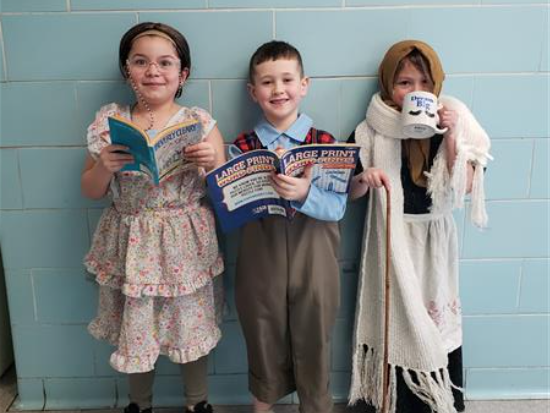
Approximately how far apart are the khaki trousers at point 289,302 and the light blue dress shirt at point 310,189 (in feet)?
0.25

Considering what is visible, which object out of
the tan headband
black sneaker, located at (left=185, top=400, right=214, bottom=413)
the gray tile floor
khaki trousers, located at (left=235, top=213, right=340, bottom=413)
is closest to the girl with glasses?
the tan headband

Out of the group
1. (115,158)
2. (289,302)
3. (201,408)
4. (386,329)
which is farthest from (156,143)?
(201,408)

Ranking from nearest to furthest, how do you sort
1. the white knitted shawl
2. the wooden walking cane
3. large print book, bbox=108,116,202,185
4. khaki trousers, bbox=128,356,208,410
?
large print book, bbox=108,116,202,185, the wooden walking cane, the white knitted shawl, khaki trousers, bbox=128,356,208,410

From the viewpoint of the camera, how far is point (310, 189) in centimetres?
127

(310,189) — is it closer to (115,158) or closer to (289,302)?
(289,302)

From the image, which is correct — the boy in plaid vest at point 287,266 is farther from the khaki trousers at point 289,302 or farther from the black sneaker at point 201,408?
the black sneaker at point 201,408

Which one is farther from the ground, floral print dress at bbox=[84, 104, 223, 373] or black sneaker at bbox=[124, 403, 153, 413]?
floral print dress at bbox=[84, 104, 223, 373]

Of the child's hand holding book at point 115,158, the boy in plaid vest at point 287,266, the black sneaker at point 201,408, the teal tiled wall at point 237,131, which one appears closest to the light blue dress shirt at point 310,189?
the boy in plaid vest at point 287,266

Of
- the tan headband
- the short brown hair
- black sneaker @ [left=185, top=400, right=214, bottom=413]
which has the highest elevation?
the tan headband

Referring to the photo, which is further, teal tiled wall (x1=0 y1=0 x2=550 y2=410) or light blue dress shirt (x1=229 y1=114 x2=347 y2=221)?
teal tiled wall (x1=0 y1=0 x2=550 y2=410)

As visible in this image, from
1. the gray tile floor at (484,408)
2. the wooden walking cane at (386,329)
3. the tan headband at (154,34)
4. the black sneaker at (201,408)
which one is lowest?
the gray tile floor at (484,408)

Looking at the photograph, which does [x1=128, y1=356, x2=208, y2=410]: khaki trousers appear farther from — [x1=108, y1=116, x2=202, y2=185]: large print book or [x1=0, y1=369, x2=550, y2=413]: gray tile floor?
[x1=108, y1=116, x2=202, y2=185]: large print book

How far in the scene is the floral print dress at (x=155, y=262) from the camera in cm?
132

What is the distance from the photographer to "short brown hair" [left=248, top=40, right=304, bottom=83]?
1309mm
